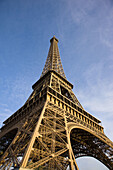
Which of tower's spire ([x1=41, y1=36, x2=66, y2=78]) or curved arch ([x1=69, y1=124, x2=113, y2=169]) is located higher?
tower's spire ([x1=41, y1=36, x2=66, y2=78])

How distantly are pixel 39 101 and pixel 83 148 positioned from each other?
46.5 feet

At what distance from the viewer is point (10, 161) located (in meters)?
11.5

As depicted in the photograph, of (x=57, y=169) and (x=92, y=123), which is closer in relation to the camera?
(x=57, y=169)

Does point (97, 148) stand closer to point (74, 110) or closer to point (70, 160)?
point (74, 110)

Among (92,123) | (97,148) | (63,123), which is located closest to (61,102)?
(63,123)

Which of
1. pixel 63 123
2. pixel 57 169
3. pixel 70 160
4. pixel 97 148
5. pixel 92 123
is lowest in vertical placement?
pixel 57 169

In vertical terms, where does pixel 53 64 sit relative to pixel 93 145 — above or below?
above

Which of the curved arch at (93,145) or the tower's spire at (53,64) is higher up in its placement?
the tower's spire at (53,64)

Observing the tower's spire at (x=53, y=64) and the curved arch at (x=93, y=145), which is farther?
the tower's spire at (x=53, y=64)

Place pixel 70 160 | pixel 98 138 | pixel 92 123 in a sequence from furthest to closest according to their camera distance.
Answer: pixel 92 123 → pixel 98 138 → pixel 70 160

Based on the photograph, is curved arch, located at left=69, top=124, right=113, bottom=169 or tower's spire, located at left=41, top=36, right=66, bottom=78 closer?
curved arch, located at left=69, top=124, right=113, bottom=169

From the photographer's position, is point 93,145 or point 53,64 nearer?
point 93,145

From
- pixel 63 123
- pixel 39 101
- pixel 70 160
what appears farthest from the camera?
pixel 39 101

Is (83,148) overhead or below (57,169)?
overhead
